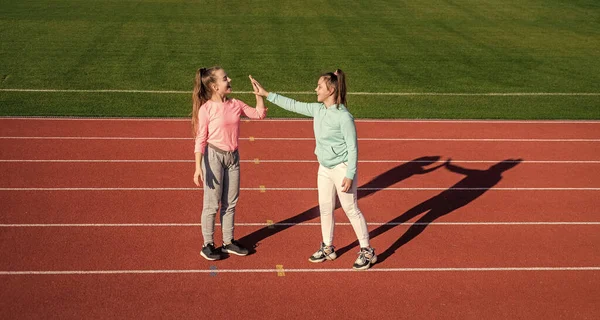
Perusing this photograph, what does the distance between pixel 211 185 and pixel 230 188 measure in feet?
0.68

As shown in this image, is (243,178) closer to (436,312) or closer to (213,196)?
(213,196)

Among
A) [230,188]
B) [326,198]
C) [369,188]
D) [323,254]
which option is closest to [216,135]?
[230,188]

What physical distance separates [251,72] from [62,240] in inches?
425

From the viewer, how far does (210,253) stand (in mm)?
8016

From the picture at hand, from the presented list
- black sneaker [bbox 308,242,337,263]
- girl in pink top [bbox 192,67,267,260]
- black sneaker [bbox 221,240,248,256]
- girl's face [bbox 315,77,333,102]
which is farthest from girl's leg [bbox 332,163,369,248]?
black sneaker [bbox 221,240,248,256]

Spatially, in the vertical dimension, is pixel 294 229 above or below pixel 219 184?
below

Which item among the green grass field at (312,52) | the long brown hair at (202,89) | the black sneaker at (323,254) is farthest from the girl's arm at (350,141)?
the green grass field at (312,52)

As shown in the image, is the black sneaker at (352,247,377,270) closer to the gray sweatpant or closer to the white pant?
the white pant

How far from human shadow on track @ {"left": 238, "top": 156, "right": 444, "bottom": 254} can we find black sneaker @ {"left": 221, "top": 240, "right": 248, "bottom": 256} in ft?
0.56

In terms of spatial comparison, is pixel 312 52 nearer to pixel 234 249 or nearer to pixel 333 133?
pixel 234 249

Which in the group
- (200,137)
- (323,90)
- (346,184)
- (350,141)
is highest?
(323,90)

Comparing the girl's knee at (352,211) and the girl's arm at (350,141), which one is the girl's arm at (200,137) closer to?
the girl's arm at (350,141)

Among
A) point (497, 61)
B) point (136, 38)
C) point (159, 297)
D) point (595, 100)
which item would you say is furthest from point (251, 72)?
point (159, 297)

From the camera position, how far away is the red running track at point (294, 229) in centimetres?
723
